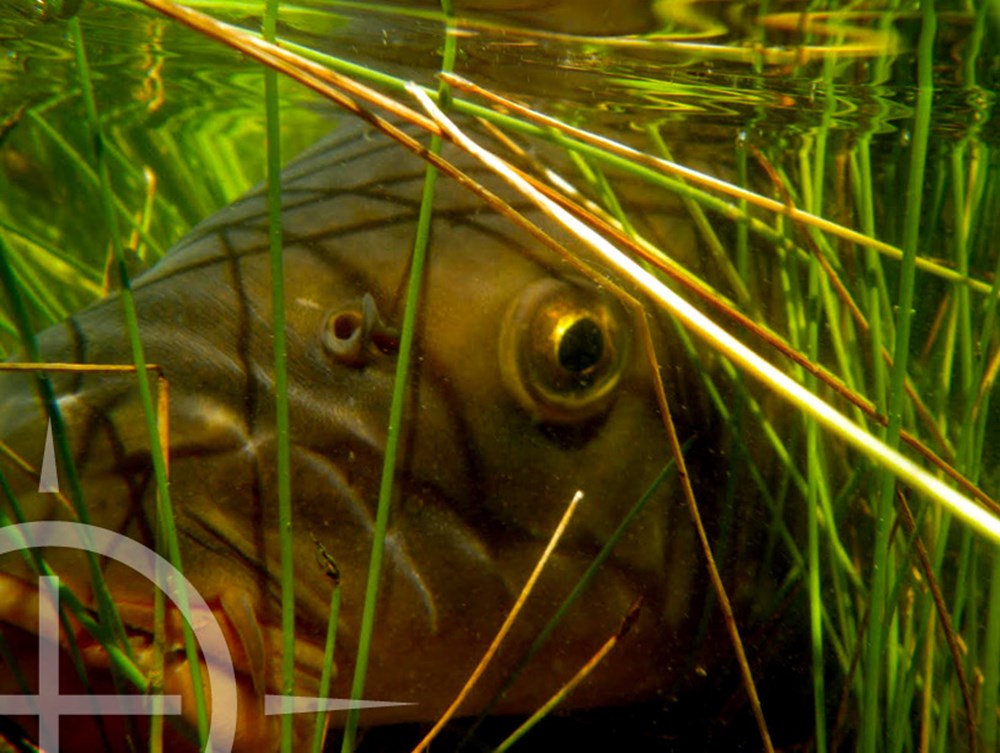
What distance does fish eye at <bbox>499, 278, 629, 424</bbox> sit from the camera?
76.4 inches

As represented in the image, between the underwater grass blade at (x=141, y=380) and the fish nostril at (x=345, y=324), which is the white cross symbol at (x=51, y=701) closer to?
the underwater grass blade at (x=141, y=380)

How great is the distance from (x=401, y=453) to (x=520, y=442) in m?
0.28

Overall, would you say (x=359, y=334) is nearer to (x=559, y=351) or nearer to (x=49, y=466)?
(x=559, y=351)

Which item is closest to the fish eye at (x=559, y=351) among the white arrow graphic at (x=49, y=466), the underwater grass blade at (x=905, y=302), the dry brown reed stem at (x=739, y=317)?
the dry brown reed stem at (x=739, y=317)

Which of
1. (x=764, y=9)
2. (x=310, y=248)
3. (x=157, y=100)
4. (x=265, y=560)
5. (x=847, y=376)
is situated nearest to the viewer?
(x=265, y=560)

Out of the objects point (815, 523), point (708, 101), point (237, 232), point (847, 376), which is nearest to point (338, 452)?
point (237, 232)

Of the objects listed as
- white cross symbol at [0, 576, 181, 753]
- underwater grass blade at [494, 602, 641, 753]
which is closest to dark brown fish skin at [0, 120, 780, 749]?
white cross symbol at [0, 576, 181, 753]

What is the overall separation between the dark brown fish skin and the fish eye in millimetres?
17

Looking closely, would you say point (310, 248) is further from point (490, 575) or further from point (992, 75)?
point (992, 75)

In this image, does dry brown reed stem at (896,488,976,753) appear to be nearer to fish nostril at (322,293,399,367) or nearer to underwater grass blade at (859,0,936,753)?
underwater grass blade at (859,0,936,753)

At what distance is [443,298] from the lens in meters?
2.00

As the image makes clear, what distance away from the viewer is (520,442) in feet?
6.42

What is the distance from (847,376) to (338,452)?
1.12 m

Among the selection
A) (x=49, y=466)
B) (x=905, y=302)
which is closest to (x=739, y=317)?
(x=905, y=302)
